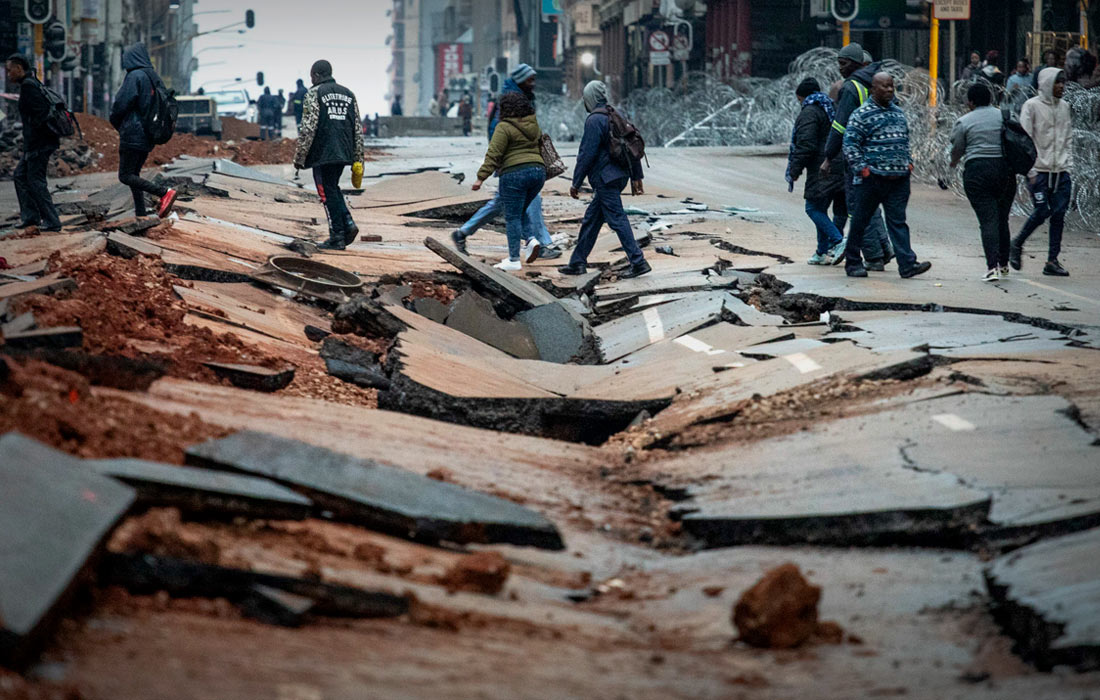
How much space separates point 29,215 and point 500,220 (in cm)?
564

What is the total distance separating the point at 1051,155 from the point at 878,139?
183 cm

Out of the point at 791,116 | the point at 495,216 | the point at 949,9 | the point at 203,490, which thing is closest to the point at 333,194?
the point at 495,216

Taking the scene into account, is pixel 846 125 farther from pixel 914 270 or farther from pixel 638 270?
pixel 638 270

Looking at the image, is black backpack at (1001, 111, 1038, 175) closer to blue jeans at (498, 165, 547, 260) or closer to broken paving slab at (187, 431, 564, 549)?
blue jeans at (498, 165, 547, 260)

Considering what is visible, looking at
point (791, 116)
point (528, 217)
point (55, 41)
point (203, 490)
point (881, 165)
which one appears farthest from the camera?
point (55, 41)

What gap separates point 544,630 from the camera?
3.50 metres

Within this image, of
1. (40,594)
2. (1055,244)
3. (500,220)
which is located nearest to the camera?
(40,594)

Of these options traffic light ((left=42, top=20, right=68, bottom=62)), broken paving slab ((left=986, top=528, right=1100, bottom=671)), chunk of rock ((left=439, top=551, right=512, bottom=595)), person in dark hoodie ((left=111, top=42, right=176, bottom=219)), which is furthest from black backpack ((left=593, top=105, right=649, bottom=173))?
traffic light ((left=42, top=20, right=68, bottom=62))

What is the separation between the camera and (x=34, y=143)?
12992 mm

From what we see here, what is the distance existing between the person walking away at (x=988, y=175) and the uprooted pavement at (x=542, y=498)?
5.87 ft

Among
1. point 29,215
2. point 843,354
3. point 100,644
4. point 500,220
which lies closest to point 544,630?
point 100,644

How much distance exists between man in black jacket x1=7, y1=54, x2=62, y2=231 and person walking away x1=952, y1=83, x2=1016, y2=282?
28.9 ft

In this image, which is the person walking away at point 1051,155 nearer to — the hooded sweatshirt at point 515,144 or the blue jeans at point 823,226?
the blue jeans at point 823,226

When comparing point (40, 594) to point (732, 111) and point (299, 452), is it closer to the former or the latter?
point (299, 452)
